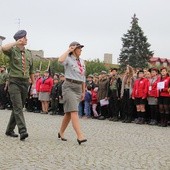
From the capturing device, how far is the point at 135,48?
7538 centimetres

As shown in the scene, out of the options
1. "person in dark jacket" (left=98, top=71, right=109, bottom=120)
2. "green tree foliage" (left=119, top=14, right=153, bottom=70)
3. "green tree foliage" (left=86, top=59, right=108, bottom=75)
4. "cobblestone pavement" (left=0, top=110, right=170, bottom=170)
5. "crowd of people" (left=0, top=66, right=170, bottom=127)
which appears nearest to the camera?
"cobblestone pavement" (left=0, top=110, right=170, bottom=170)

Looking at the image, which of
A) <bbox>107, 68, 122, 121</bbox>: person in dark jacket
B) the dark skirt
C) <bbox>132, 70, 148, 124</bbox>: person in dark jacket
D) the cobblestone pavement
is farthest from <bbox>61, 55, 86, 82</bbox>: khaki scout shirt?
<bbox>107, 68, 122, 121</bbox>: person in dark jacket

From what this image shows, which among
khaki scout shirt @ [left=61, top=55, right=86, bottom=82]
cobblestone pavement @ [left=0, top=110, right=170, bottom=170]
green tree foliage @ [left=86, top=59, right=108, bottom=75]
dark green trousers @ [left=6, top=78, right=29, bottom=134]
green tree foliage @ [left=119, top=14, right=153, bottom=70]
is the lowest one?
cobblestone pavement @ [left=0, top=110, right=170, bottom=170]

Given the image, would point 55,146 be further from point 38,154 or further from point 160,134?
point 160,134

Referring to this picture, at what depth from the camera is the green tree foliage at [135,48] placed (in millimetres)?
74500

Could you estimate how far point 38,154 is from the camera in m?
7.27

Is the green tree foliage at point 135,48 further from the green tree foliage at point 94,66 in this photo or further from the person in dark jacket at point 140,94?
the person in dark jacket at point 140,94

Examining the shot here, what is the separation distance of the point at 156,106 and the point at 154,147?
6.04 m

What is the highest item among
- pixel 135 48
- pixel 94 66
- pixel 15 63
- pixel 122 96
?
pixel 135 48

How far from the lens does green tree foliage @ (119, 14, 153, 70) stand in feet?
244

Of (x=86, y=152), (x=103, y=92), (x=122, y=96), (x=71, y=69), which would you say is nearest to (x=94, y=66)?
(x=103, y=92)

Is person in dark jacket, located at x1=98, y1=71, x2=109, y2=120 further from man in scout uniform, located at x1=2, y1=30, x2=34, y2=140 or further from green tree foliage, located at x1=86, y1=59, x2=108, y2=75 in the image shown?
green tree foliage, located at x1=86, y1=59, x2=108, y2=75

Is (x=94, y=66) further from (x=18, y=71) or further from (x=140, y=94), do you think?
(x=18, y=71)

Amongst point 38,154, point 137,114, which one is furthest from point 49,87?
point 38,154
